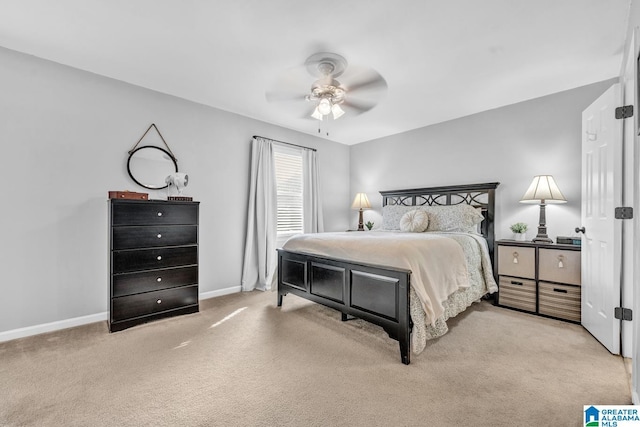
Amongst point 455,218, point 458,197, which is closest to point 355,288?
point 455,218

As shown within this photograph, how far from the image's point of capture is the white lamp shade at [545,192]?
3254 mm

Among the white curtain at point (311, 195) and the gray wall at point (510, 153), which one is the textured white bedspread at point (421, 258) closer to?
the gray wall at point (510, 153)

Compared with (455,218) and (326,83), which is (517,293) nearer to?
(455,218)

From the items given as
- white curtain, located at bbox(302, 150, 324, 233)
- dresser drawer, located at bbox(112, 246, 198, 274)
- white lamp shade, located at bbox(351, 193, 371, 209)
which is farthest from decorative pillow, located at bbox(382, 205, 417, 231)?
dresser drawer, located at bbox(112, 246, 198, 274)

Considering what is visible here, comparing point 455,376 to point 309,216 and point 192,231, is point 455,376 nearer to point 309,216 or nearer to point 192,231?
point 192,231

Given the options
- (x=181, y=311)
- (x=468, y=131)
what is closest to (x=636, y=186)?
(x=468, y=131)

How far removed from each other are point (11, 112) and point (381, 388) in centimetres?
398

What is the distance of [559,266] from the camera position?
10.1 feet

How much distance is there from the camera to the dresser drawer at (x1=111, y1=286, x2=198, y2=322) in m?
2.84

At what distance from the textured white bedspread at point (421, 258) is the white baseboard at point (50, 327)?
242 centimetres

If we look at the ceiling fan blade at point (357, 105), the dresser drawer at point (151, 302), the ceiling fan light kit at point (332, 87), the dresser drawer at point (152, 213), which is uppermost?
the ceiling fan light kit at point (332, 87)

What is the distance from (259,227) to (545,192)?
3.74 meters

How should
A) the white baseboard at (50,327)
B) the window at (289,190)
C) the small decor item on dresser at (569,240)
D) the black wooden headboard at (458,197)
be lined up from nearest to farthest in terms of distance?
the white baseboard at (50,327)
the small decor item on dresser at (569,240)
the black wooden headboard at (458,197)
the window at (289,190)

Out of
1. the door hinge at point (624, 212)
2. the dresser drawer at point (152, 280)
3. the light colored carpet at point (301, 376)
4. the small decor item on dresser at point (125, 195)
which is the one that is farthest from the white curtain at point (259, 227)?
the door hinge at point (624, 212)
